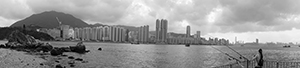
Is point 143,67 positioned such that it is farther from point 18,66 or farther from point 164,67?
point 18,66

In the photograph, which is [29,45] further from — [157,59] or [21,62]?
[157,59]

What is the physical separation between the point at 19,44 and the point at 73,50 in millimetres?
26868

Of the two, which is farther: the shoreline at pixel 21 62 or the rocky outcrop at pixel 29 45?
the rocky outcrop at pixel 29 45

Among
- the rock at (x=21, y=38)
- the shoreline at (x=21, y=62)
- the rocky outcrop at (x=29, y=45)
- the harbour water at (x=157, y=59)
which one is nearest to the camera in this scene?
the shoreline at (x=21, y=62)

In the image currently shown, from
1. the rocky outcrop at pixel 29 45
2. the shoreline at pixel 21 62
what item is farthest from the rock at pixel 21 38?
the shoreline at pixel 21 62

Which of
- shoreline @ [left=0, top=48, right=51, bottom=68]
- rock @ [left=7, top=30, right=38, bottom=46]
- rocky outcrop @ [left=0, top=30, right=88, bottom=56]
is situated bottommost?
shoreline @ [left=0, top=48, right=51, bottom=68]

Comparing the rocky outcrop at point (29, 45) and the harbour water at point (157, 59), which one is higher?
the rocky outcrop at point (29, 45)

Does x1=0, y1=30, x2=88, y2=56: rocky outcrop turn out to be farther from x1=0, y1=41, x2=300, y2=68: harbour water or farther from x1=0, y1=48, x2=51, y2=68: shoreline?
x1=0, y1=48, x2=51, y2=68: shoreline

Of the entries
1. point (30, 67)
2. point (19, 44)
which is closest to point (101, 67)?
point (30, 67)

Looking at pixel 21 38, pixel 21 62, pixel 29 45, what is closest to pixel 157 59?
pixel 21 62

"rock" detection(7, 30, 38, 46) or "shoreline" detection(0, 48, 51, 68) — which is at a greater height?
"rock" detection(7, 30, 38, 46)

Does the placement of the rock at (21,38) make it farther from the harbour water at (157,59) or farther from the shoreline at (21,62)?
the shoreline at (21,62)

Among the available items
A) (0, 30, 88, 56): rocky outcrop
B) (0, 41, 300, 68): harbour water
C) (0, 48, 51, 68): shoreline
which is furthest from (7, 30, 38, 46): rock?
(0, 48, 51, 68): shoreline

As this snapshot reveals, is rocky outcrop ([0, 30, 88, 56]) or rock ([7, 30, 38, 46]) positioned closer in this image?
rocky outcrop ([0, 30, 88, 56])
